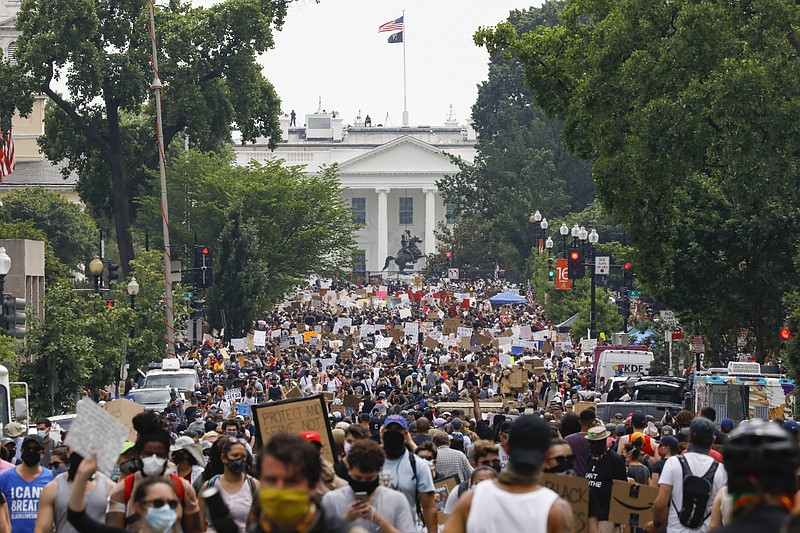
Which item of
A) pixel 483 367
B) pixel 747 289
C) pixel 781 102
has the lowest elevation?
pixel 483 367

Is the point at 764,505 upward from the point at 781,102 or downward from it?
downward

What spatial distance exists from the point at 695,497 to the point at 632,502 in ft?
4.18

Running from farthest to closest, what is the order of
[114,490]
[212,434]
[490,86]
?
[490,86]
[212,434]
[114,490]

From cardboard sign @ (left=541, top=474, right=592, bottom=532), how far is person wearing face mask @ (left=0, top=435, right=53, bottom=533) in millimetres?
3175

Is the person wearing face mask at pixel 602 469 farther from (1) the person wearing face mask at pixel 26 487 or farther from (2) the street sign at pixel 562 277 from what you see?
(2) the street sign at pixel 562 277

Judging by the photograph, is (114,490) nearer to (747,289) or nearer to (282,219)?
(747,289)

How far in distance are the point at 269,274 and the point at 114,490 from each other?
2112 inches

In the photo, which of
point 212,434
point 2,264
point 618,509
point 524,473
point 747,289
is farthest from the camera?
point 747,289

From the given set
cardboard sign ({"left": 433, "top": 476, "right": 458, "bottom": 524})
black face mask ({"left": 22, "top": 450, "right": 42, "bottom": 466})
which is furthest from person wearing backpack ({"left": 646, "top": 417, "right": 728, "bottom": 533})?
black face mask ({"left": 22, "top": 450, "right": 42, "bottom": 466})

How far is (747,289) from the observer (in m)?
30.0

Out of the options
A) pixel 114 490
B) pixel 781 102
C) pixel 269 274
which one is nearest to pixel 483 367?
pixel 781 102

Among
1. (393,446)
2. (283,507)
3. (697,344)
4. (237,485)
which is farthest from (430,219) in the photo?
(283,507)

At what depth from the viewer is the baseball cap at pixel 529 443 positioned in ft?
21.5

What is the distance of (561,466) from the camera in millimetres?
9328
